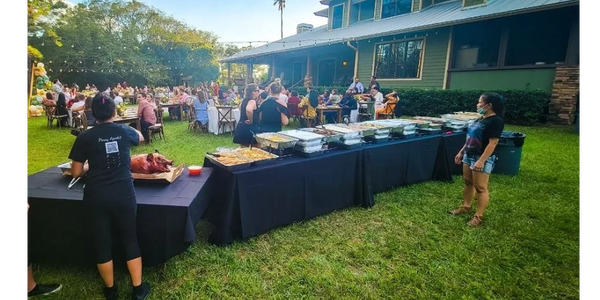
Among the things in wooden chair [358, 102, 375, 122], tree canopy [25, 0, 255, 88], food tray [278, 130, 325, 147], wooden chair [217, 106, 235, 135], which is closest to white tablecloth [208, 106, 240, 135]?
wooden chair [217, 106, 235, 135]

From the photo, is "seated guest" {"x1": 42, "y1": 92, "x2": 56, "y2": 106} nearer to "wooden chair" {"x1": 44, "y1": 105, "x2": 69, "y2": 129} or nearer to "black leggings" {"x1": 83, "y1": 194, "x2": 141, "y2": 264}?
"wooden chair" {"x1": 44, "y1": 105, "x2": 69, "y2": 129}

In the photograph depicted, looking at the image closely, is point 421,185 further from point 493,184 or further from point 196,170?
point 196,170

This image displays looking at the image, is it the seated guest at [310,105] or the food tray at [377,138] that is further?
the seated guest at [310,105]

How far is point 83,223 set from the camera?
257 cm

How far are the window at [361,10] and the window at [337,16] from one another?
2.87 ft

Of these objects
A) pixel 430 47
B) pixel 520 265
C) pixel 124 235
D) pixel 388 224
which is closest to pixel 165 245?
pixel 124 235

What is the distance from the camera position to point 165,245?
2.56 m

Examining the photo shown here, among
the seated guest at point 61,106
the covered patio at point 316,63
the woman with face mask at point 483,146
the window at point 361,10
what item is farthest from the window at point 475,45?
the seated guest at point 61,106

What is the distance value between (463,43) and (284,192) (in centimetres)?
1322

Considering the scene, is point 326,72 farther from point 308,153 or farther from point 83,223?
point 83,223

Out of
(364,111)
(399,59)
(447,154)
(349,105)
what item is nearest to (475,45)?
(399,59)

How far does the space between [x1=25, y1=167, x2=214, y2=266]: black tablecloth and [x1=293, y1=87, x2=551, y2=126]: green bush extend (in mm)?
10712

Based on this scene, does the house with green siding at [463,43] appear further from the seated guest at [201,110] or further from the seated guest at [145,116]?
the seated guest at [145,116]

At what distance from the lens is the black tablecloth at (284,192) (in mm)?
3141
